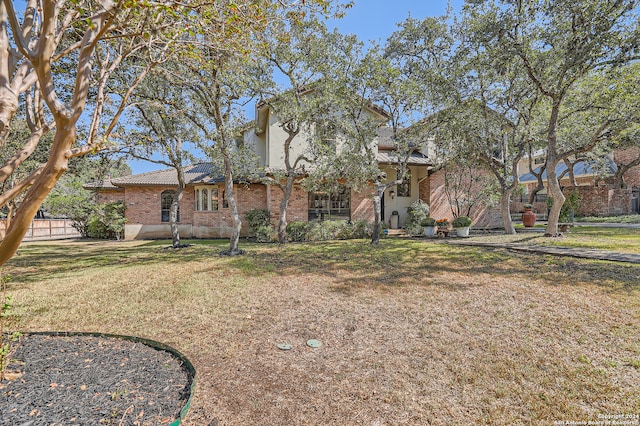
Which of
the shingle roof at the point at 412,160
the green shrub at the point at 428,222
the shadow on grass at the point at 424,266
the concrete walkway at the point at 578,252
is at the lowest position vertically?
the shadow on grass at the point at 424,266

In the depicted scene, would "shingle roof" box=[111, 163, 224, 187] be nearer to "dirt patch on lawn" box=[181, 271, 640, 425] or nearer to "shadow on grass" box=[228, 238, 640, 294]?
"shadow on grass" box=[228, 238, 640, 294]

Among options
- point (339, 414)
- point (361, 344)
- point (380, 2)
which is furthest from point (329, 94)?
point (339, 414)

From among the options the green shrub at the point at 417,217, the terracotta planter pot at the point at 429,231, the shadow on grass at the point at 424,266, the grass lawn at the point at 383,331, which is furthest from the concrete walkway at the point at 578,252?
the green shrub at the point at 417,217

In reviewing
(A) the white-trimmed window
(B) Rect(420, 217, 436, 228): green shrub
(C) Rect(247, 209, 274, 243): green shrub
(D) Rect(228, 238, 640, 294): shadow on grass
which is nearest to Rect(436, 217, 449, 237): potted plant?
(B) Rect(420, 217, 436, 228): green shrub

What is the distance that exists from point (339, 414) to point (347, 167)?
9497 millimetres

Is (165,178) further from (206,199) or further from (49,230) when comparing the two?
(49,230)

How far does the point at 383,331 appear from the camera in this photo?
415 cm

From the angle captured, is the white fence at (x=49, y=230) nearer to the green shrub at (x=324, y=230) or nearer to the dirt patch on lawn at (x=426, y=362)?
the green shrub at (x=324, y=230)

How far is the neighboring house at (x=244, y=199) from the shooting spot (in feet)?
51.7

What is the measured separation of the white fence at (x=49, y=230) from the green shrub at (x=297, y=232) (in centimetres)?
1762

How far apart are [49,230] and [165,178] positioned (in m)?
11.0

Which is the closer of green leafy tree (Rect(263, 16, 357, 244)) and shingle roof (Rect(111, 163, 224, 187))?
green leafy tree (Rect(263, 16, 357, 244))

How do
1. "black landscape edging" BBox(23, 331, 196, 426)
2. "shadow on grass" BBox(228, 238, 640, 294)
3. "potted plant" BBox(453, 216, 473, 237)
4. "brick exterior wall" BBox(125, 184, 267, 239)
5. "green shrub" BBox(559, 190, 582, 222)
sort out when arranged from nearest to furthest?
"black landscape edging" BBox(23, 331, 196, 426) < "shadow on grass" BBox(228, 238, 640, 294) < "potted plant" BBox(453, 216, 473, 237) < "green shrub" BBox(559, 190, 582, 222) < "brick exterior wall" BBox(125, 184, 267, 239)

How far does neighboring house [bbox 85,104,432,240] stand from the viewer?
15.8 metres
